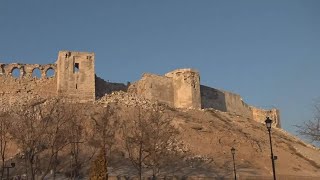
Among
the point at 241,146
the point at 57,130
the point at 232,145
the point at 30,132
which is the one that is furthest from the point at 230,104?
the point at 30,132

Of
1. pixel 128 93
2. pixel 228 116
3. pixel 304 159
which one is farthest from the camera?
pixel 228 116

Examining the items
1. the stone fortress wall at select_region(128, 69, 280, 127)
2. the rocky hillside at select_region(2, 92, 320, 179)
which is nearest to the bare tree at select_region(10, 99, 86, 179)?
the rocky hillside at select_region(2, 92, 320, 179)

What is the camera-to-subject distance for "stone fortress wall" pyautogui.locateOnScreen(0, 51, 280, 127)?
5238 cm

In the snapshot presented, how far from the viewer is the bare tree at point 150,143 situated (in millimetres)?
36781

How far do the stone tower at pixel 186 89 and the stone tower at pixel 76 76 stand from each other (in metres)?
11.1

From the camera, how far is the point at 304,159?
161 feet

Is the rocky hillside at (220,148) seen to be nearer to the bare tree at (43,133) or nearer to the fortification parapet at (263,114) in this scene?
the bare tree at (43,133)

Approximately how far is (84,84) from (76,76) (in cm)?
119

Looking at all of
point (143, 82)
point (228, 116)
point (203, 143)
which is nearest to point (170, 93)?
point (143, 82)

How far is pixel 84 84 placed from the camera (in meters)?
52.9

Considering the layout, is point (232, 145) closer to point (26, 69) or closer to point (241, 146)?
point (241, 146)

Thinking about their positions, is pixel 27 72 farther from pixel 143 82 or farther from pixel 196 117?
pixel 196 117

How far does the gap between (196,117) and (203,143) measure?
26.0 feet

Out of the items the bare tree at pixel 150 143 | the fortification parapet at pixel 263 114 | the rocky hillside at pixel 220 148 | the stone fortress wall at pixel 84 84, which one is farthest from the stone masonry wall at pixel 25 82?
the fortification parapet at pixel 263 114
